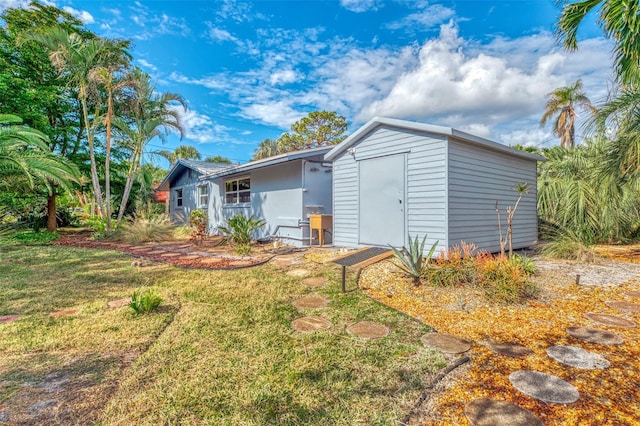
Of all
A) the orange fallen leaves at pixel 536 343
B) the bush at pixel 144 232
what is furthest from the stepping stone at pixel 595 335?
the bush at pixel 144 232

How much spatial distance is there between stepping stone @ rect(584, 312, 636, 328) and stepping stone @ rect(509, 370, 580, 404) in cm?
166

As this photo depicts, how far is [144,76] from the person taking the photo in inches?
428

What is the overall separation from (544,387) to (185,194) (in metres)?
15.9

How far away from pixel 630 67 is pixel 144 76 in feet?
43.1

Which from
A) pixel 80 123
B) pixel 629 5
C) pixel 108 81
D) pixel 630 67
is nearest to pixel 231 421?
pixel 629 5

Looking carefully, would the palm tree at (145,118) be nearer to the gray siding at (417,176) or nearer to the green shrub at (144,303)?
the gray siding at (417,176)

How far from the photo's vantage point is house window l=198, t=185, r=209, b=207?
13.7m

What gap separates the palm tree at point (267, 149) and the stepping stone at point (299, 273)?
2337cm

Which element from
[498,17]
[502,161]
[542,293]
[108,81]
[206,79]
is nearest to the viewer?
[542,293]

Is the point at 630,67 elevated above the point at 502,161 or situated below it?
above

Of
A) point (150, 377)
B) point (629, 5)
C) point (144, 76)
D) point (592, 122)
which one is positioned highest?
point (144, 76)

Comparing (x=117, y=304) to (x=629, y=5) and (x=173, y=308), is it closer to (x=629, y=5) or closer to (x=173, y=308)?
(x=173, y=308)

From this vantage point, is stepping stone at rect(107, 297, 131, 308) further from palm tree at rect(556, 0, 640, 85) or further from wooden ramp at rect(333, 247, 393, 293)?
palm tree at rect(556, 0, 640, 85)

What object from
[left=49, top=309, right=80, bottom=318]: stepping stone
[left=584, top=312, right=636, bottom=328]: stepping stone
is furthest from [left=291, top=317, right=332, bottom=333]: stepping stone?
[left=584, top=312, right=636, bottom=328]: stepping stone
